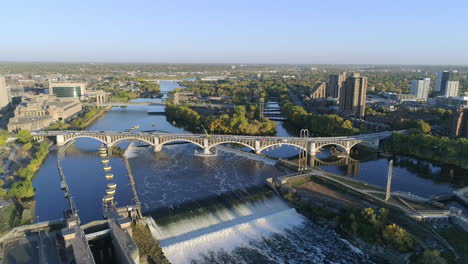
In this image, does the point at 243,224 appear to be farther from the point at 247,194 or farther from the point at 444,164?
the point at 444,164

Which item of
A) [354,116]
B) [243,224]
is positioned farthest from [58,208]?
[354,116]

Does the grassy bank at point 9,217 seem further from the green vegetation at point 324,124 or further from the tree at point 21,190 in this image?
the green vegetation at point 324,124

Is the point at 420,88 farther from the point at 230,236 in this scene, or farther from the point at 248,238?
the point at 230,236

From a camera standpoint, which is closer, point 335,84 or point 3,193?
point 3,193

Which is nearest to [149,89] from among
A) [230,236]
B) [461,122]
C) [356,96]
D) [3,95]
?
[3,95]

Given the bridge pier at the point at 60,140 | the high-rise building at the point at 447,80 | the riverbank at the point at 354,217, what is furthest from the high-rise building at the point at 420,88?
the bridge pier at the point at 60,140

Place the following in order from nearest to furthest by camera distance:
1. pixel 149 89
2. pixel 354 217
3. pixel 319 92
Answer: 1. pixel 354 217
2. pixel 319 92
3. pixel 149 89
